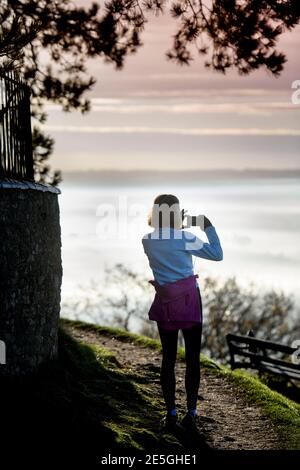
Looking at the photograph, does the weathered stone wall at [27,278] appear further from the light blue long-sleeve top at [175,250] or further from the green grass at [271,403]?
the green grass at [271,403]

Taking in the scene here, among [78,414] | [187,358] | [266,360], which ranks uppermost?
[187,358]

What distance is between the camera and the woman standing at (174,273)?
6.25 m

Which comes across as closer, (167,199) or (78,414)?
(167,199)

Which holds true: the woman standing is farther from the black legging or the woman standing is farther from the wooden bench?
the wooden bench

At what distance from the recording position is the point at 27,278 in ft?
23.8

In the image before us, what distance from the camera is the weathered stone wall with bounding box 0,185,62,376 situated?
6.90m

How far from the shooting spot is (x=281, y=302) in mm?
36875

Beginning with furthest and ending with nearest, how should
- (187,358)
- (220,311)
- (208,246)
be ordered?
(220,311) < (187,358) < (208,246)

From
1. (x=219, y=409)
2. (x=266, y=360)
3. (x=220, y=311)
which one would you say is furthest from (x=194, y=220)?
(x=220, y=311)

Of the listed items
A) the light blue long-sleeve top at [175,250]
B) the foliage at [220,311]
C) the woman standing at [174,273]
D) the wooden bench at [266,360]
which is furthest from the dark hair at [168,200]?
the foliage at [220,311]

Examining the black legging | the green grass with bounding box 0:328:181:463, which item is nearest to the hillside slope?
the green grass with bounding box 0:328:181:463

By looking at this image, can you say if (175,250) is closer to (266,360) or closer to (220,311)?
(266,360)

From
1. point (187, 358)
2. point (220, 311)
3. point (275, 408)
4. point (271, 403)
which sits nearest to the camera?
point (187, 358)

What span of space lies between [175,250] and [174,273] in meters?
0.22
